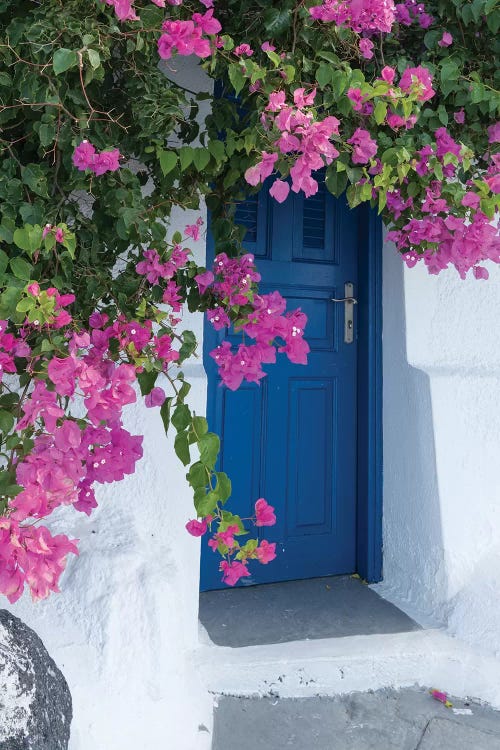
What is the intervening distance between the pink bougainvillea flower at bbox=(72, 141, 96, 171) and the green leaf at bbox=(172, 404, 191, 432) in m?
0.62

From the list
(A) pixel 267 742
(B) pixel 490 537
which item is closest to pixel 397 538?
(B) pixel 490 537

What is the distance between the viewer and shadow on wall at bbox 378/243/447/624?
293 centimetres

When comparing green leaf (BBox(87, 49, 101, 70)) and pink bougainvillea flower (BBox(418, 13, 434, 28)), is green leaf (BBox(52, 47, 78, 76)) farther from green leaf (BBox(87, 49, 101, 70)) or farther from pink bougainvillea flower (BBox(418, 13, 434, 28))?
pink bougainvillea flower (BBox(418, 13, 434, 28))

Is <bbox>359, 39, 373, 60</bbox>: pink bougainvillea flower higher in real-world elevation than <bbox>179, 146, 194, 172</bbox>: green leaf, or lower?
higher

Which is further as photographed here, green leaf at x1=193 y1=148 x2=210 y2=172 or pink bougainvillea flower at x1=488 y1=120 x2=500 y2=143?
pink bougainvillea flower at x1=488 y1=120 x2=500 y2=143

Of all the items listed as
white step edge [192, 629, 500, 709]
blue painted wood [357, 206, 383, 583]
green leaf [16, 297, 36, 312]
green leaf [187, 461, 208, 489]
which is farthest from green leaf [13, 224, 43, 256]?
blue painted wood [357, 206, 383, 583]

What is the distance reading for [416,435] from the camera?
3041 millimetres

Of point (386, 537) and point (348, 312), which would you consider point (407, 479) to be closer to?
point (386, 537)

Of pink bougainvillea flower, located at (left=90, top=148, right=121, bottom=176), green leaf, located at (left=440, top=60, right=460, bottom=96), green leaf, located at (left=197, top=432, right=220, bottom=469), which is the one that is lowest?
green leaf, located at (left=197, top=432, right=220, bottom=469)

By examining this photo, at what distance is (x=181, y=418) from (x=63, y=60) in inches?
32.4

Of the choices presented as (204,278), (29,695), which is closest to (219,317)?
(204,278)

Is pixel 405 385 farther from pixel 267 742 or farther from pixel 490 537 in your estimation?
pixel 267 742

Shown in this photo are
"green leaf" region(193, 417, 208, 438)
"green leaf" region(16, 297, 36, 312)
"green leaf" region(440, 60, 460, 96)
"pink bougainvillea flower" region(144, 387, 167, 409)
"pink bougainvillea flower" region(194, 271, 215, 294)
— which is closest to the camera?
"green leaf" region(16, 297, 36, 312)

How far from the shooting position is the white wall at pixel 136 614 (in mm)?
2094
